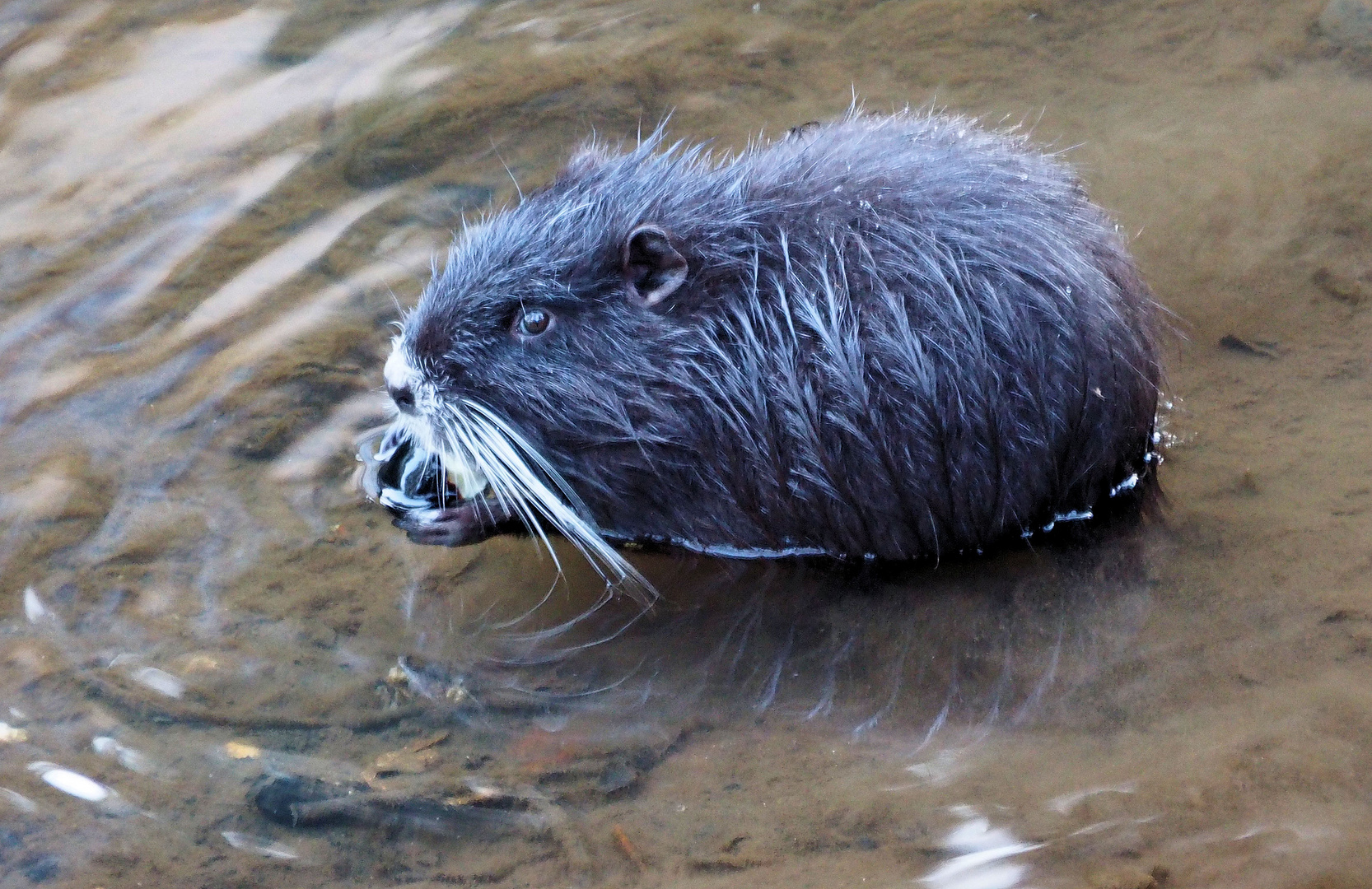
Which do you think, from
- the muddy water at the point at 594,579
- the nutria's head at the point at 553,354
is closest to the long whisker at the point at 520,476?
the nutria's head at the point at 553,354

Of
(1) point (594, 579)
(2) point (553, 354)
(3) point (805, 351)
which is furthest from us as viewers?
(1) point (594, 579)

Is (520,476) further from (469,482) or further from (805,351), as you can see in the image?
(805,351)

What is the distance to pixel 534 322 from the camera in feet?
10.2

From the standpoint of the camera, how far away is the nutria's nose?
316 centimetres

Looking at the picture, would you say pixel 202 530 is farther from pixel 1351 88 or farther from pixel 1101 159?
pixel 1351 88

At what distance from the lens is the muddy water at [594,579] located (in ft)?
8.27

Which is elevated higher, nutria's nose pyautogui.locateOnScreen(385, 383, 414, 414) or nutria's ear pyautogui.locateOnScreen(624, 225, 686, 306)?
nutria's ear pyautogui.locateOnScreen(624, 225, 686, 306)

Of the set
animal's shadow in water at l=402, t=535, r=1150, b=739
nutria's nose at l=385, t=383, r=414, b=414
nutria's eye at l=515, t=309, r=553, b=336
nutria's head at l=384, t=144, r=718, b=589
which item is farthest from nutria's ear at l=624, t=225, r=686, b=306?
animal's shadow in water at l=402, t=535, r=1150, b=739

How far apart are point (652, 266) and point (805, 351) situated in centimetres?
41

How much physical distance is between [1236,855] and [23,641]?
2.55 meters

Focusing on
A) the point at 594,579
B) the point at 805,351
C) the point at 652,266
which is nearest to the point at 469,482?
the point at 594,579

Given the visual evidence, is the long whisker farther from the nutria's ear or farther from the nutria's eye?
the nutria's ear

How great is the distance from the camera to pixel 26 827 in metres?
2.56

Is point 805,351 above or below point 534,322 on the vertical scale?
below
